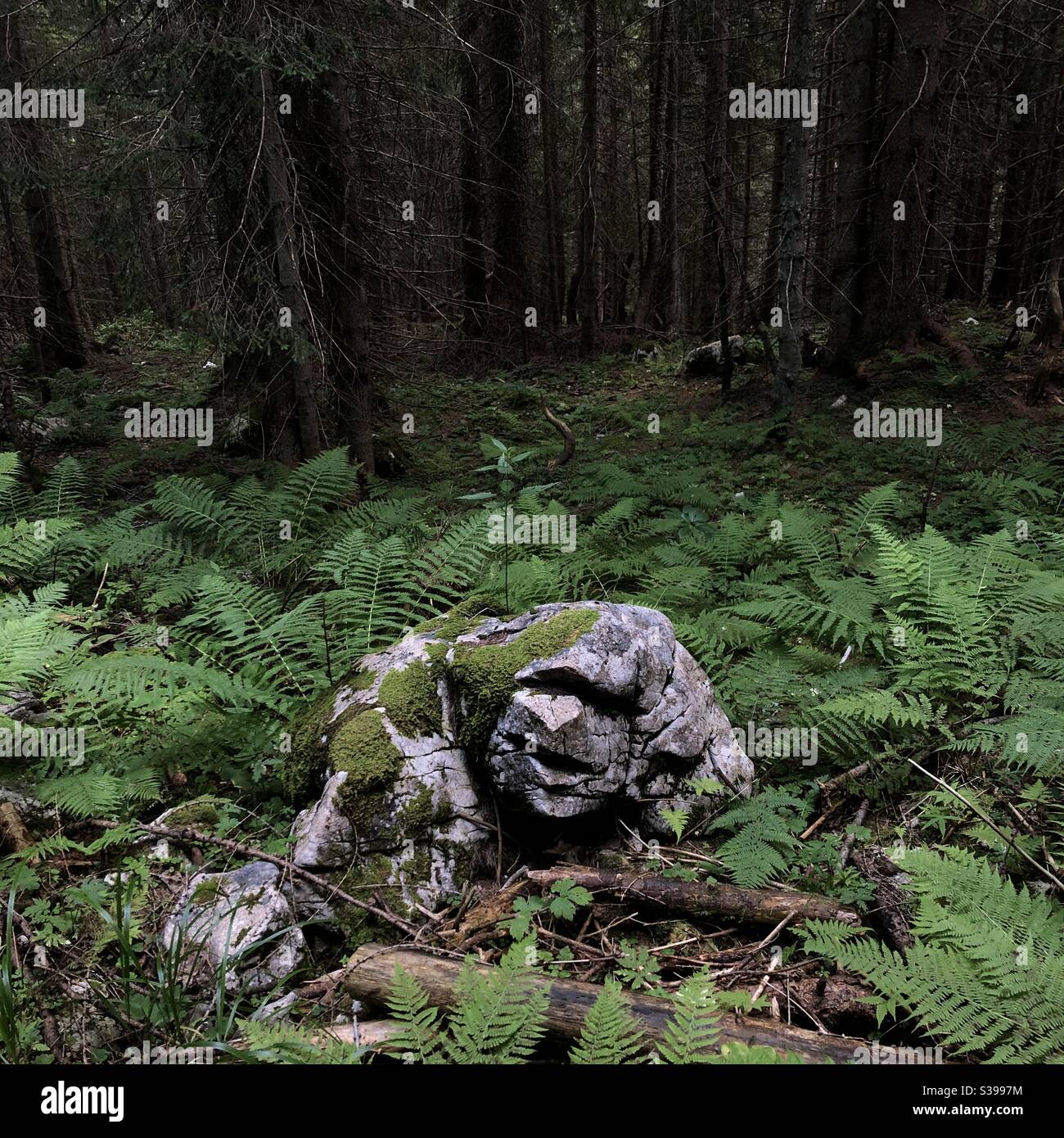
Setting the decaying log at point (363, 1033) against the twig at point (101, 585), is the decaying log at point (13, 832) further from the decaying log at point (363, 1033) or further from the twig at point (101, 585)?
the twig at point (101, 585)

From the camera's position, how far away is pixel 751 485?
784 cm

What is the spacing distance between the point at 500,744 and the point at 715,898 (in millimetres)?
967

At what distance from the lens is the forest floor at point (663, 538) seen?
7.88 feet

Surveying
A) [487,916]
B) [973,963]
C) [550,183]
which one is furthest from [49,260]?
[973,963]

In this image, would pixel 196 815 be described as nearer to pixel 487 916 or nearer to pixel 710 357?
pixel 487 916

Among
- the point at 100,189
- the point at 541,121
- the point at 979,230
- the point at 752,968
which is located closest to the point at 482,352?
the point at 541,121

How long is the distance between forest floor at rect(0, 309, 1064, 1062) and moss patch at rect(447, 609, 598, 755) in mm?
643

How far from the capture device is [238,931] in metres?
2.45

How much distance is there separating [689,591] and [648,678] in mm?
1709

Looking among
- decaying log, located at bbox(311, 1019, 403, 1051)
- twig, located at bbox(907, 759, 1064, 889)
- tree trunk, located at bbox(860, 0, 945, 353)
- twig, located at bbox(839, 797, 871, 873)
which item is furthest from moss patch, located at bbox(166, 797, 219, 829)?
tree trunk, located at bbox(860, 0, 945, 353)

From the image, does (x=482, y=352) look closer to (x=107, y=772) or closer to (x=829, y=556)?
Result: (x=829, y=556)

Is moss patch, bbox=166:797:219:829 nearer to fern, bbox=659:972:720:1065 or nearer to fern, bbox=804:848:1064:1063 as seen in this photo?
fern, bbox=659:972:720:1065

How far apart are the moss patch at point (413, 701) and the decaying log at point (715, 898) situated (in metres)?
0.76

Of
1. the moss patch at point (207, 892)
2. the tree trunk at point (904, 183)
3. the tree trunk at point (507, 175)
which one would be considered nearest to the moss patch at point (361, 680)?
the moss patch at point (207, 892)
